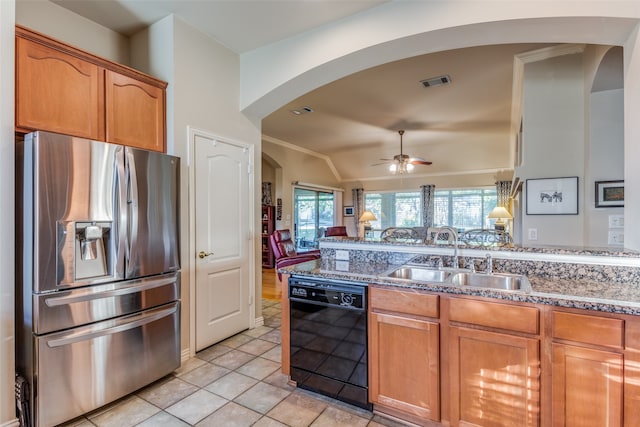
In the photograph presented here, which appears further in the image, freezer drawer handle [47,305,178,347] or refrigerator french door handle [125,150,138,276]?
refrigerator french door handle [125,150,138,276]

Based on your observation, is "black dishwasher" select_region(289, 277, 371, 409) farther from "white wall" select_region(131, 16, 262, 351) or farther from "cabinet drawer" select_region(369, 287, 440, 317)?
"white wall" select_region(131, 16, 262, 351)

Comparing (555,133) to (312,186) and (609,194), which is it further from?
(312,186)

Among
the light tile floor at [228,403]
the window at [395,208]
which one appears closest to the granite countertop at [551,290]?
the light tile floor at [228,403]

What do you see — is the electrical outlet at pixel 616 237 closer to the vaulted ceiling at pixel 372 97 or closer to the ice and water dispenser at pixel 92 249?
the vaulted ceiling at pixel 372 97

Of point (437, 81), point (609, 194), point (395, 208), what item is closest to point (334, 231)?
point (395, 208)

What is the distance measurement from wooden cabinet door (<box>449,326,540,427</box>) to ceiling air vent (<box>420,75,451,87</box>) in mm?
3305

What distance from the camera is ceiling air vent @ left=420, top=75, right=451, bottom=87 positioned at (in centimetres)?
390

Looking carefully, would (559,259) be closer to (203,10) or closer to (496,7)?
(496,7)

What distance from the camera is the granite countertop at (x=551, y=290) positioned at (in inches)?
55.1

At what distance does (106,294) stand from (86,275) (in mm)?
179

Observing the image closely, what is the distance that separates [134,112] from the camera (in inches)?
97.0

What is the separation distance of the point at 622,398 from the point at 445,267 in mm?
1098

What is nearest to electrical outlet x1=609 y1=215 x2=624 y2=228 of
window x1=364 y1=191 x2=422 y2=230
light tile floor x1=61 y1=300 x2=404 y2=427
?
light tile floor x1=61 y1=300 x2=404 y2=427

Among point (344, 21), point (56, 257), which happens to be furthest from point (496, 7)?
point (56, 257)
